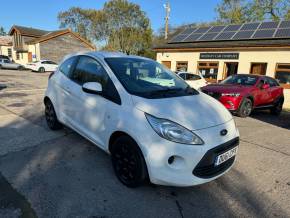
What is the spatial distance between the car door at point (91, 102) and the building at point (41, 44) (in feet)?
109

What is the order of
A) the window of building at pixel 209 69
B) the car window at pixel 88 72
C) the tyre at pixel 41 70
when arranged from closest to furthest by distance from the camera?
1. the car window at pixel 88 72
2. the window of building at pixel 209 69
3. the tyre at pixel 41 70

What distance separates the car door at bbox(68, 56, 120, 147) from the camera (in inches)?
132

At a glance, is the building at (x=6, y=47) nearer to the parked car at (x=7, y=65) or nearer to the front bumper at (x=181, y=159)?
the parked car at (x=7, y=65)

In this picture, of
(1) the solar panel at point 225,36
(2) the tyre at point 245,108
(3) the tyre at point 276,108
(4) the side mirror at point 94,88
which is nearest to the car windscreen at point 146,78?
(4) the side mirror at point 94,88

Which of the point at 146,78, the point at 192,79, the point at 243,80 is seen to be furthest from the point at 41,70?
the point at 146,78

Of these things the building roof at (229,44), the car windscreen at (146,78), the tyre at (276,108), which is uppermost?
the building roof at (229,44)

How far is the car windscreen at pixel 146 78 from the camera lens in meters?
3.29

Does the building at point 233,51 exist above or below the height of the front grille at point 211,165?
above

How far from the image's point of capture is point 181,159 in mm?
2668

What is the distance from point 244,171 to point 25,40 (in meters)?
39.1

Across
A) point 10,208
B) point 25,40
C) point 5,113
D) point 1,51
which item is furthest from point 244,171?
point 1,51

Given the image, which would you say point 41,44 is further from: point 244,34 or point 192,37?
point 244,34

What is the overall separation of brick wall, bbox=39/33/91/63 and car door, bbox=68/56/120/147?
33.5 m

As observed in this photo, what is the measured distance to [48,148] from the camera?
4320 mm
